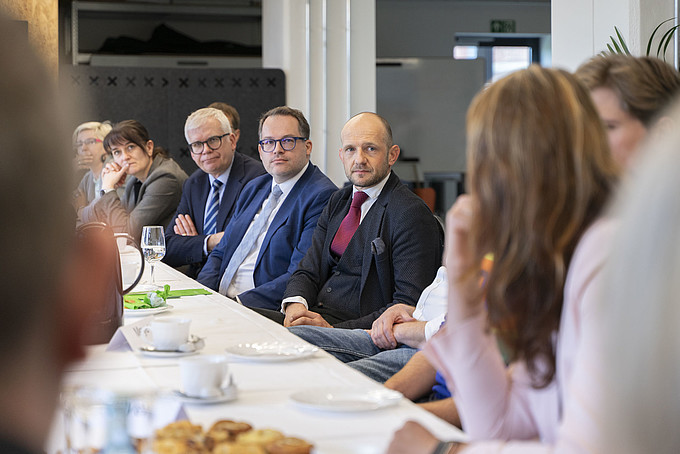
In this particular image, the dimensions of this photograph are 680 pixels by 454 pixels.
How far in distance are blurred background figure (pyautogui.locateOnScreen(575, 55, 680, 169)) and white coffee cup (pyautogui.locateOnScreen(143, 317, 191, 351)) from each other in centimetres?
84

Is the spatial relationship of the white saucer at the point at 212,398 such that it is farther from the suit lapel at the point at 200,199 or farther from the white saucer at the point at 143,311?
the suit lapel at the point at 200,199

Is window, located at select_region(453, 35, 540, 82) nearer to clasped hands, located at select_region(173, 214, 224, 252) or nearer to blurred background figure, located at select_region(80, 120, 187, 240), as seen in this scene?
blurred background figure, located at select_region(80, 120, 187, 240)

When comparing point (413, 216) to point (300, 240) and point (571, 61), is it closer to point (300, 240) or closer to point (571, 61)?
point (300, 240)

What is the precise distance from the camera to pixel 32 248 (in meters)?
0.47

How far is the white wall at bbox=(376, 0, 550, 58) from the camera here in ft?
30.1

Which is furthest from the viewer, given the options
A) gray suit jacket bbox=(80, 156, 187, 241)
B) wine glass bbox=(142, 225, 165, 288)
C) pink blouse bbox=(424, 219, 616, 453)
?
gray suit jacket bbox=(80, 156, 187, 241)

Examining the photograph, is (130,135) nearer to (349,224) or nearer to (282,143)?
(282,143)

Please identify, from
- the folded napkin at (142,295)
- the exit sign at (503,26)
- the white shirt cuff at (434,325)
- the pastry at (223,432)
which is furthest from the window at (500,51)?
the pastry at (223,432)

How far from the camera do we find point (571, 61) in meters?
3.76

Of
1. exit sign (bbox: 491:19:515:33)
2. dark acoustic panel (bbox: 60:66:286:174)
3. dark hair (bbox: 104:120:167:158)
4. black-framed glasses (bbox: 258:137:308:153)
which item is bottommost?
black-framed glasses (bbox: 258:137:308:153)

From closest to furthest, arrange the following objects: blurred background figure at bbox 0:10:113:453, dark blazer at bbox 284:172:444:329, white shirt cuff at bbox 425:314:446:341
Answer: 1. blurred background figure at bbox 0:10:113:453
2. white shirt cuff at bbox 425:314:446:341
3. dark blazer at bbox 284:172:444:329

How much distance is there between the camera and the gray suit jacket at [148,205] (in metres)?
4.46

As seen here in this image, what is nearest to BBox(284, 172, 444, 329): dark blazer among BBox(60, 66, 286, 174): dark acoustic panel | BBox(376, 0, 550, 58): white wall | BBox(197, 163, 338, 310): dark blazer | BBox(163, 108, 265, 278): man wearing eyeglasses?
BBox(197, 163, 338, 310): dark blazer

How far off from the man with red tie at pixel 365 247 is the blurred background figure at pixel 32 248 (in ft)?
6.85
